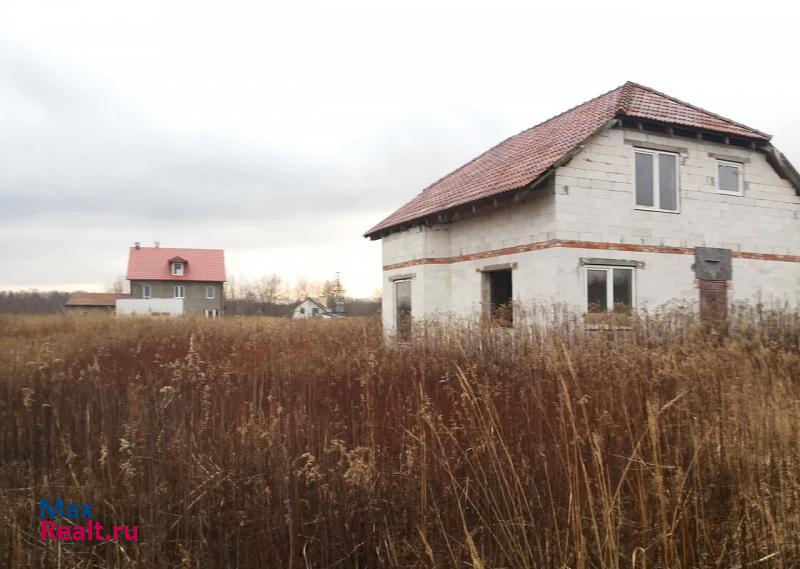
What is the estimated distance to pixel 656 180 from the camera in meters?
12.2

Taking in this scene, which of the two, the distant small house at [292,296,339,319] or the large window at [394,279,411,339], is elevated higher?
the large window at [394,279,411,339]

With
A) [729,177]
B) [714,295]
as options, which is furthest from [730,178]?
[714,295]

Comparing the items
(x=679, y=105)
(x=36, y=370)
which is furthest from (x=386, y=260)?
(x=36, y=370)

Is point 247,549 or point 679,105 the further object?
point 679,105

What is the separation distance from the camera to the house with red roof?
161ft

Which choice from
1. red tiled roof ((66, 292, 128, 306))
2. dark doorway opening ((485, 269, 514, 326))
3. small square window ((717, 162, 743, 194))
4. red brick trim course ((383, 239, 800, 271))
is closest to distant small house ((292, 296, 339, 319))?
red tiled roof ((66, 292, 128, 306))

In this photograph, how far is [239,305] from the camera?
63.8 metres

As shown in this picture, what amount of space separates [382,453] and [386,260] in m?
13.1

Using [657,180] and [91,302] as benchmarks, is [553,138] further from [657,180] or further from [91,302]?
[91,302]

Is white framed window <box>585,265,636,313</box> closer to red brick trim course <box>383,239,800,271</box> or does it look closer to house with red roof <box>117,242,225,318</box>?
red brick trim course <box>383,239,800,271</box>

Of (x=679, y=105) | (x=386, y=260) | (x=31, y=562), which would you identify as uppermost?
(x=679, y=105)

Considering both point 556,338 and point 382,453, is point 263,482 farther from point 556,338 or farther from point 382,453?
point 556,338

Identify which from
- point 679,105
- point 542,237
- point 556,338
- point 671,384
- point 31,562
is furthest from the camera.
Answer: point 679,105

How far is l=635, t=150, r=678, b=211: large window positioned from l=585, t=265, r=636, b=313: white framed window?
1736 mm
